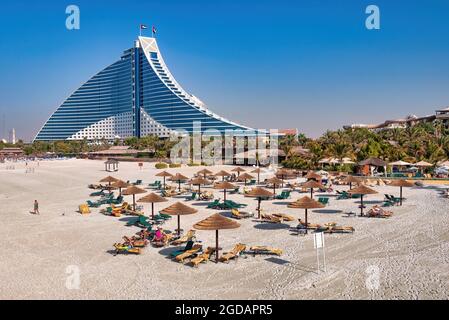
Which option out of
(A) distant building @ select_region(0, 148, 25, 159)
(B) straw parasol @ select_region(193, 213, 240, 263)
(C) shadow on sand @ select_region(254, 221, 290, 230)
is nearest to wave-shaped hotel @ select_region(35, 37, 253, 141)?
(A) distant building @ select_region(0, 148, 25, 159)

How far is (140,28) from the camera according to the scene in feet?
410

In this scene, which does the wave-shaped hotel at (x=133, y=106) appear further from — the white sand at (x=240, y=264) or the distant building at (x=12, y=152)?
the white sand at (x=240, y=264)

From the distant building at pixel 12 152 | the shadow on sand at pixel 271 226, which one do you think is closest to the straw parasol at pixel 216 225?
the shadow on sand at pixel 271 226

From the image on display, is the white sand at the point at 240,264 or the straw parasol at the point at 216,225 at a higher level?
the straw parasol at the point at 216,225

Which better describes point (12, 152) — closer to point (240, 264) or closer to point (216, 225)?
point (216, 225)

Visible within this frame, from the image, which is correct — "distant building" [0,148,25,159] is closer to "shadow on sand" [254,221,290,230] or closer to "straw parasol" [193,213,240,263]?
"shadow on sand" [254,221,290,230]

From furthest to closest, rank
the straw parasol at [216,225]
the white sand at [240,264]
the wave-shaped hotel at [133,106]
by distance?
the wave-shaped hotel at [133,106] → the straw parasol at [216,225] → the white sand at [240,264]

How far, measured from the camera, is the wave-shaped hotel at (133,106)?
4518 inches

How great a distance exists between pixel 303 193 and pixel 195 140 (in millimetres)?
38704

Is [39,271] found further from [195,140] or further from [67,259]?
[195,140]

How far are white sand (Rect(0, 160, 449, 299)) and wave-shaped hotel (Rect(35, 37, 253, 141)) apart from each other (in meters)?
91.0

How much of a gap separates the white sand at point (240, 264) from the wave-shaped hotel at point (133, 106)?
9103cm
